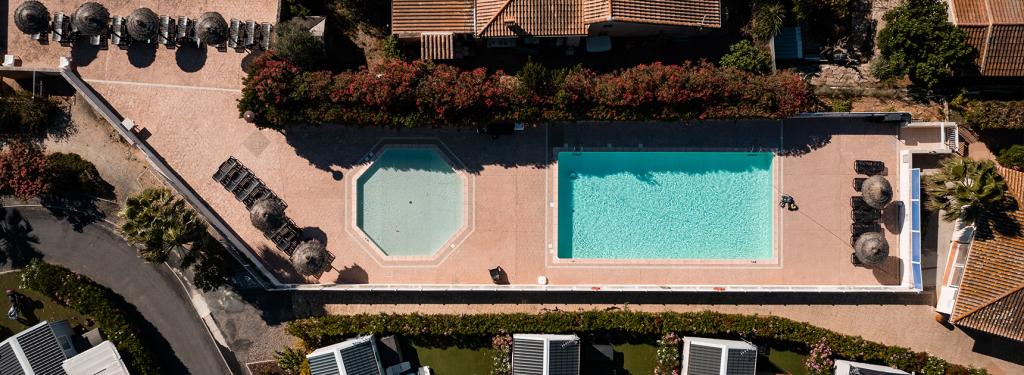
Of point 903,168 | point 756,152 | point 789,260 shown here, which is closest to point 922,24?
point 903,168

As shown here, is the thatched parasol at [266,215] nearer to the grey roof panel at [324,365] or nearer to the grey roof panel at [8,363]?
the grey roof panel at [324,365]

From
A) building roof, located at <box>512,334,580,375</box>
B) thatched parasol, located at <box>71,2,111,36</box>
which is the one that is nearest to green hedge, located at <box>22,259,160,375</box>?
thatched parasol, located at <box>71,2,111,36</box>

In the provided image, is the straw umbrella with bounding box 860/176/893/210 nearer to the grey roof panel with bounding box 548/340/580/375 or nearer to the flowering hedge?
the flowering hedge

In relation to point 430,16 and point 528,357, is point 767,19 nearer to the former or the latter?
point 430,16

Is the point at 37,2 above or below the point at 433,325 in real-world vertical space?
above

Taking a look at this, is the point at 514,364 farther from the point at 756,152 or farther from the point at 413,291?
the point at 756,152

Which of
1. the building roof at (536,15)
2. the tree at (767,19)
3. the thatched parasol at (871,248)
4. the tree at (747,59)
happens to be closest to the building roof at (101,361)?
the building roof at (536,15)
